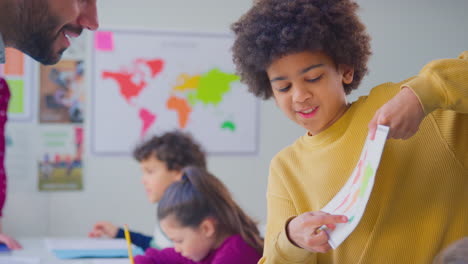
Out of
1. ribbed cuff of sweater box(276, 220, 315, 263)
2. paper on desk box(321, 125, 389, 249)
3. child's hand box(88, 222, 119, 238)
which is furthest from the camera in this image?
child's hand box(88, 222, 119, 238)

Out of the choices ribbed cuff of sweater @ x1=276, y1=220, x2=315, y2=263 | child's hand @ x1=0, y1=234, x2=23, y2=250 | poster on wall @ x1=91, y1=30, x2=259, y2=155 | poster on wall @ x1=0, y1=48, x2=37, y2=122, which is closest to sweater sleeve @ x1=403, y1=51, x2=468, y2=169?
ribbed cuff of sweater @ x1=276, y1=220, x2=315, y2=263

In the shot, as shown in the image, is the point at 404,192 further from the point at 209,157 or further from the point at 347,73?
the point at 209,157

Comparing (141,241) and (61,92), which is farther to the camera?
(61,92)

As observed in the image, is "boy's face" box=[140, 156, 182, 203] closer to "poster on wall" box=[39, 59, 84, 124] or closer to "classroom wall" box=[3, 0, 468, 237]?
"classroom wall" box=[3, 0, 468, 237]

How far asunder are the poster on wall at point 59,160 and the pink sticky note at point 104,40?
0.50m

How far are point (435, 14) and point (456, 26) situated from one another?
0.17 metres

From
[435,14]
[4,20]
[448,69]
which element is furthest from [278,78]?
[435,14]

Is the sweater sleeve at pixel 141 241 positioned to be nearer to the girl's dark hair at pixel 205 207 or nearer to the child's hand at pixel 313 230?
the girl's dark hair at pixel 205 207

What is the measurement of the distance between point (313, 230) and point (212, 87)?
2.63m

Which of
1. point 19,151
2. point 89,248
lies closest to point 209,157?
point 19,151

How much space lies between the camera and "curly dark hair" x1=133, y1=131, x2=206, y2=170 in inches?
106

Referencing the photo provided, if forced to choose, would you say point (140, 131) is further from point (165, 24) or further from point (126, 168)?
point (165, 24)

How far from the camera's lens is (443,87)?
92 cm

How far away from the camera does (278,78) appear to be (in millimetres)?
1130
